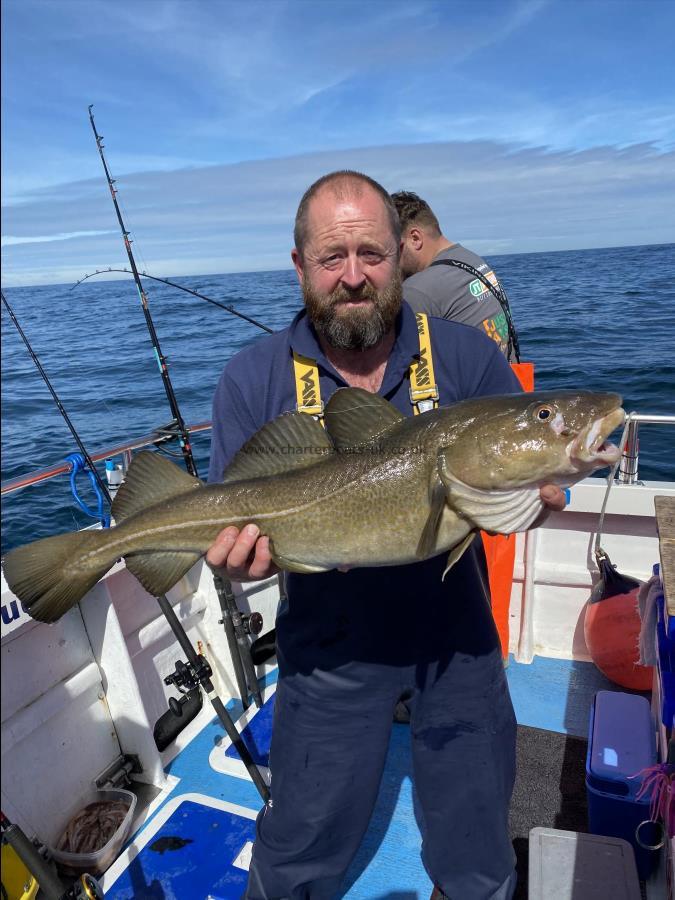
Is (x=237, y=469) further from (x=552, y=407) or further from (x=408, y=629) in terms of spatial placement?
(x=552, y=407)

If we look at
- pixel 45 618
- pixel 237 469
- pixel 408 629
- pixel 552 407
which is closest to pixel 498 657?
pixel 408 629

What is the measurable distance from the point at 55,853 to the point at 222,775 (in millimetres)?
1103

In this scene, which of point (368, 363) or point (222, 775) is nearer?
point (368, 363)

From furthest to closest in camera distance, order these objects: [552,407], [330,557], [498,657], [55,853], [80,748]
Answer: [80,748]
[55,853]
[498,657]
[330,557]
[552,407]

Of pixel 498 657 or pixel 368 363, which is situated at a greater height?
pixel 368 363

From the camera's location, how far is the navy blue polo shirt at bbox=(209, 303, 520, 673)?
2818 mm

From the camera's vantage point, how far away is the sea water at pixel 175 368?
11328 mm

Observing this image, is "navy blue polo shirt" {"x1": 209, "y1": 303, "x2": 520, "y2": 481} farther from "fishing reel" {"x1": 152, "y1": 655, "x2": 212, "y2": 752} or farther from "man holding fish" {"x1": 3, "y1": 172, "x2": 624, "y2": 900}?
"fishing reel" {"x1": 152, "y1": 655, "x2": 212, "y2": 752}

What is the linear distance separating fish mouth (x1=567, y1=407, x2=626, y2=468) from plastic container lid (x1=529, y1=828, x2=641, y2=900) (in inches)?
79.6

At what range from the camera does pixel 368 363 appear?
297cm

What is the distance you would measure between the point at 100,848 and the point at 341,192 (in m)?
3.96

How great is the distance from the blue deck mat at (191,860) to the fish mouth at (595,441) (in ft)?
10.0

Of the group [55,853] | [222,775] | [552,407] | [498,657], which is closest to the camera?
[552,407]

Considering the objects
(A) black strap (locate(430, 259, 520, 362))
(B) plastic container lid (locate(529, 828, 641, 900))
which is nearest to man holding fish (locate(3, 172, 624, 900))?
(B) plastic container lid (locate(529, 828, 641, 900))
